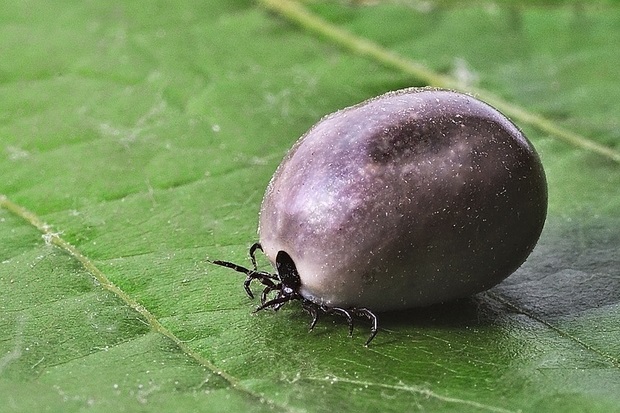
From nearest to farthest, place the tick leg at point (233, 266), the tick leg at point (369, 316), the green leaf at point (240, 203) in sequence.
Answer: the green leaf at point (240, 203), the tick leg at point (369, 316), the tick leg at point (233, 266)

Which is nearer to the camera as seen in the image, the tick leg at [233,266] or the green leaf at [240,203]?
the green leaf at [240,203]

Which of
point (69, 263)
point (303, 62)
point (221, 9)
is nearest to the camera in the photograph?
point (69, 263)

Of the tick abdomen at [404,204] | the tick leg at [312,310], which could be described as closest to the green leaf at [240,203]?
the tick leg at [312,310]

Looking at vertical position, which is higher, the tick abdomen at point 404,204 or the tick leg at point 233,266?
the tick abdomen at point 404,204

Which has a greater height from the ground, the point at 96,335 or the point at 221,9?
the point at 221,9

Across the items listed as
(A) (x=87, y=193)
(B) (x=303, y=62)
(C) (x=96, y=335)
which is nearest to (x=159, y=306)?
(C) (x=96, y=335)

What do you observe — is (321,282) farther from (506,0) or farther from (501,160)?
(506,0)

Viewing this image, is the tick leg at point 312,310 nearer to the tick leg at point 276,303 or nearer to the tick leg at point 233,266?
the tick leg at point 276,303

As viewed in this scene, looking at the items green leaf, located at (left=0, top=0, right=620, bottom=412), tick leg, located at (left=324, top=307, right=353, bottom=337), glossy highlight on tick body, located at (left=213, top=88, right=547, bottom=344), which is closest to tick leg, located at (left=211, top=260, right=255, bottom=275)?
green leaf, located at (left=0, top=0, right=620, bottom=412)
